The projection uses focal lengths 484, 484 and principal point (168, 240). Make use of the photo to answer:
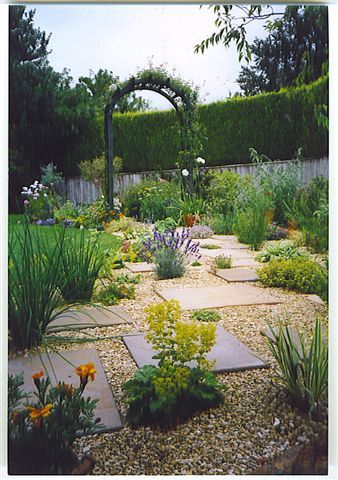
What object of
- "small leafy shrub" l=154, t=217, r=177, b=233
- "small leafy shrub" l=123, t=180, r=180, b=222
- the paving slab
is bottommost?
the paving slab

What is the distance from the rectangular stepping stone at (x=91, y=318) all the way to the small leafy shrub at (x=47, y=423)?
225mm

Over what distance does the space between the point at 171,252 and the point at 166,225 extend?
0.16 m

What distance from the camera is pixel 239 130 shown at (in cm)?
276

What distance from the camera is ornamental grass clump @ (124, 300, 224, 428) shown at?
2342 millimetres

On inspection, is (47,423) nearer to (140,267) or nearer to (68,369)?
(68,369)

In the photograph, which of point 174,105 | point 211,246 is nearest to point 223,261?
point 211,246

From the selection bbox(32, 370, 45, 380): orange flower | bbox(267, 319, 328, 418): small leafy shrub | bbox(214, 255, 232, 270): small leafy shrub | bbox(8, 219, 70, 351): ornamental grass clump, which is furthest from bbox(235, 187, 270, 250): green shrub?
bbox(32, 370, 45, 380): orange flower

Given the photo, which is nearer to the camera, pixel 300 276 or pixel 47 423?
pixel 47 423

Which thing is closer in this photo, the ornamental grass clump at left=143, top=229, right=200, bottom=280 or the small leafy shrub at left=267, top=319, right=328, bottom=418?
the small leafy shrub at left=267, top=319, right=328, bottom=418

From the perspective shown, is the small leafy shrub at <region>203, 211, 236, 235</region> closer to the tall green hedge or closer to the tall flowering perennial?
the tall flowering perennial

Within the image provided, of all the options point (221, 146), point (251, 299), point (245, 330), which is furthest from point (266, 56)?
point (245, 330)

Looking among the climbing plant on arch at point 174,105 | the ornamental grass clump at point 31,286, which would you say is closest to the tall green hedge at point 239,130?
the climbing plant on arch at point 174,105

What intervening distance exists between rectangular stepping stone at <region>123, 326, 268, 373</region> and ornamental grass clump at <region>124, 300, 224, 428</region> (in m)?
0.04

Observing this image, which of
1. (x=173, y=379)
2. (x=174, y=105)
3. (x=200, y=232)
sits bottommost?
(x=173, y=379)
